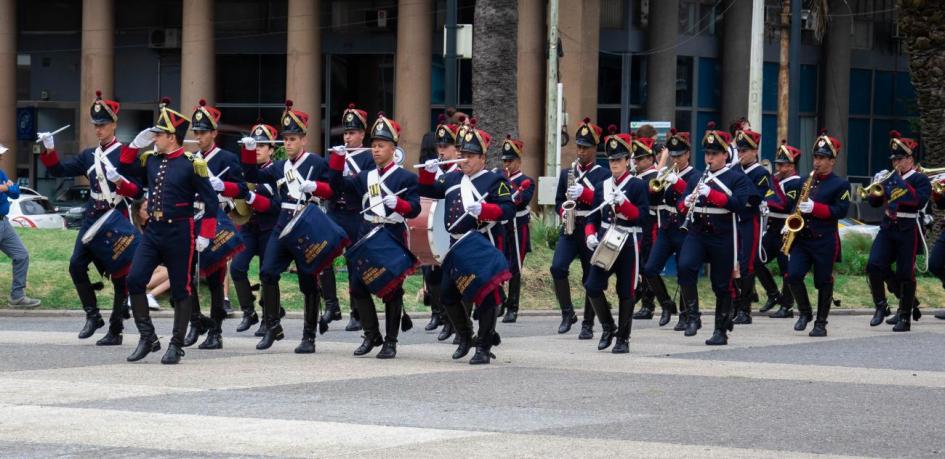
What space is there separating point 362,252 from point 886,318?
8992mm

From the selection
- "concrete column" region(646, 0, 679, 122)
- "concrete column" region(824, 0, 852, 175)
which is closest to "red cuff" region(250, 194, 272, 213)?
"concrete column" region(646, 0, 679, 122)

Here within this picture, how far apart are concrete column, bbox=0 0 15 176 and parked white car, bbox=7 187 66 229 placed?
746 centimetres

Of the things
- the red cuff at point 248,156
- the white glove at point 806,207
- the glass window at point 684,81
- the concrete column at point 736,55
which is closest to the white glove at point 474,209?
the red cuff at point 248,156

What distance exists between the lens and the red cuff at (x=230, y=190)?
14.9 metres

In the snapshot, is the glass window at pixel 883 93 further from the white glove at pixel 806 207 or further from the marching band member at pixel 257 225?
the marching band member at pixel 257 225

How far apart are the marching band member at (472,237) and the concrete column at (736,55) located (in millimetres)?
33259

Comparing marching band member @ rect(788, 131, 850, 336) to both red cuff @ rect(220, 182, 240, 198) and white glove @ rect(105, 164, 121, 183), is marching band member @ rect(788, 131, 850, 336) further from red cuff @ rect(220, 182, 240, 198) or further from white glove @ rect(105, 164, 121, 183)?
white glove @ rect(105, 164, 121, 183)

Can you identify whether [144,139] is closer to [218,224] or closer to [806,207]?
[218,224]

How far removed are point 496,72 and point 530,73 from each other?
1634 centimetres

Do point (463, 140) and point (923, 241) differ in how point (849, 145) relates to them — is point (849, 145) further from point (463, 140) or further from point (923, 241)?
point (463, 140)

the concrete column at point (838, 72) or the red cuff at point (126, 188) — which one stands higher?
the concrete column at point (838, 72)

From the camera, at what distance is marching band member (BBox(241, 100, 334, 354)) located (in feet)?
46.8

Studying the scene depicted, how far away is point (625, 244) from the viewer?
1473cm

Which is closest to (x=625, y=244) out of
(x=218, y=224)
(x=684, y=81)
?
(x=218, y=224)
